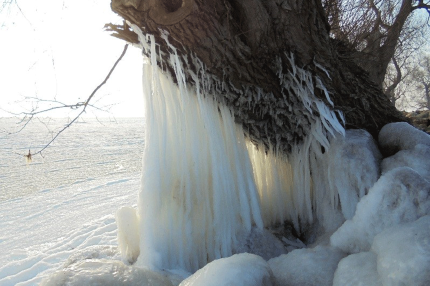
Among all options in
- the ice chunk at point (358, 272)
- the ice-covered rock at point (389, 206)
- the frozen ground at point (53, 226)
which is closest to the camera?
the ice chunk at point (358, 272)

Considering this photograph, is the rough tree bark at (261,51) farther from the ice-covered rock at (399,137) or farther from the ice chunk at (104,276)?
the ice chunk at (104,276)

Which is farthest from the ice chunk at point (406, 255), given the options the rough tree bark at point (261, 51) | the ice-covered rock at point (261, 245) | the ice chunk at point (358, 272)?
the rough tree bark at point (261, 51)

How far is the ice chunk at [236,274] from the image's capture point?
1.55 meters

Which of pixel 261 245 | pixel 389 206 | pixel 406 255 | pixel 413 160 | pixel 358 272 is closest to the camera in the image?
pixel 406 255

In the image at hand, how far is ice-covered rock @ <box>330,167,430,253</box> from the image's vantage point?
166 centimetres

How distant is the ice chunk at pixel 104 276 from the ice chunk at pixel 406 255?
1.30 m

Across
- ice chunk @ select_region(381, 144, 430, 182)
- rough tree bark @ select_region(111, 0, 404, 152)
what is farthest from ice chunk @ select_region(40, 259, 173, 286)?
ice chunk @ select_region(381, 144, 430, 182)

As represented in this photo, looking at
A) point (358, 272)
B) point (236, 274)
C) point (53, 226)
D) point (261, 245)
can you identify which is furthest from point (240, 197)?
point (53, 226)

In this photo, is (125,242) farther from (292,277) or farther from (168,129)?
(292,277)

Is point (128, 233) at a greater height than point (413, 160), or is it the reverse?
point (413, 160)

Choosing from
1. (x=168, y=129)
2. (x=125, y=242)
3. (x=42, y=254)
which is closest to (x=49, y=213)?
(x=42, y=254)

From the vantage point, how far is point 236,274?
5.18ft

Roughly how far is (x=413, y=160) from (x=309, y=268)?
4.32 ft

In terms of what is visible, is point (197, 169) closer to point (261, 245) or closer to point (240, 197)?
point (240, 197)
